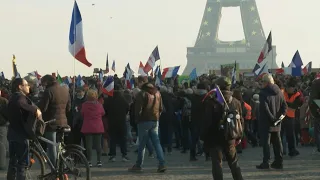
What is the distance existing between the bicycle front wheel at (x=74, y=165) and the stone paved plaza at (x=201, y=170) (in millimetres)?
1690

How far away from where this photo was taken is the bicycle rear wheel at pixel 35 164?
8547mm

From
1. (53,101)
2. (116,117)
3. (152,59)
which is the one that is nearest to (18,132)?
(53,101)

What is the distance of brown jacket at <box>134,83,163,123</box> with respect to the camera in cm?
1108

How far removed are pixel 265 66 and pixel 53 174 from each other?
14.7m

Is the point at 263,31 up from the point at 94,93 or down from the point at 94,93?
up

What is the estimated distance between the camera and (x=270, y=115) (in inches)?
430

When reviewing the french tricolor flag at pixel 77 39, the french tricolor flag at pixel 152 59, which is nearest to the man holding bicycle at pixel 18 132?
the french tricolor flag at pixel 77 39

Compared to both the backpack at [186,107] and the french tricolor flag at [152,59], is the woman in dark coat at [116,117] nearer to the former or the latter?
the backpack at [186,107]

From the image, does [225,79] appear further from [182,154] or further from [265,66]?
[265,66]

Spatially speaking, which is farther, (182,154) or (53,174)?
(182,154)

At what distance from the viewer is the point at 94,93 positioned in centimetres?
1200

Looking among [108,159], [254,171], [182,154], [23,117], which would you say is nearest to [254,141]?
[182,154]

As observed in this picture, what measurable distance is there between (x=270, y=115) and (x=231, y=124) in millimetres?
3223

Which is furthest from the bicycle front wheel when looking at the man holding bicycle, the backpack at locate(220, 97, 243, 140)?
the backpack at locate(220, 97, 243, 140)
